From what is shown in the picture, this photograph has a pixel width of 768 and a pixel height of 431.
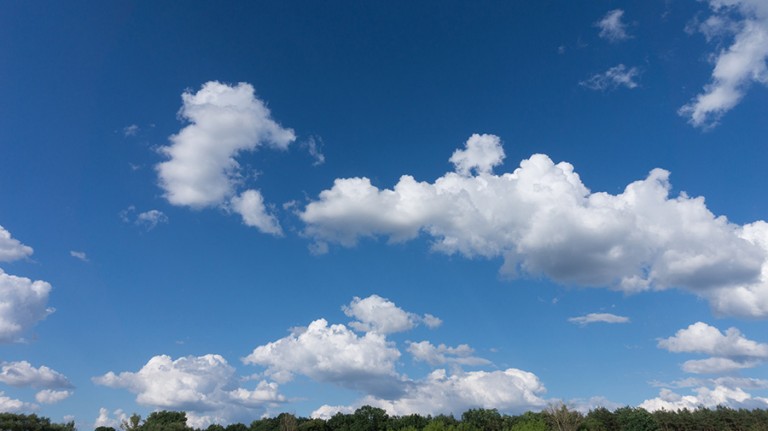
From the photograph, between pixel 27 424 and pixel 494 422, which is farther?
pixel 494 422

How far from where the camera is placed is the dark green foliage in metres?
80.2

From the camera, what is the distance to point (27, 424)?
82.5 m

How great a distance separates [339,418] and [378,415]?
11.5 meters

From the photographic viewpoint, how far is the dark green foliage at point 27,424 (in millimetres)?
80250

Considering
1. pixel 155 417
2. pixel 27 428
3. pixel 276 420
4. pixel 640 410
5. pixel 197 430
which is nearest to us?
pixel 27 428

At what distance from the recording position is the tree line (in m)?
84.4

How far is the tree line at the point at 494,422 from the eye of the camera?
277ft

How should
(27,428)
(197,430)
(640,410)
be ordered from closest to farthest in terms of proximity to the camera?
(27,428), (640,410), (197,430)

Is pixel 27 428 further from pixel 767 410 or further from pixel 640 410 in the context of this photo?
pixel 767 410

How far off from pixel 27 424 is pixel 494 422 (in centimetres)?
10859

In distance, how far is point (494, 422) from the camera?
146 metres

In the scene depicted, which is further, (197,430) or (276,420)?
(276,420)

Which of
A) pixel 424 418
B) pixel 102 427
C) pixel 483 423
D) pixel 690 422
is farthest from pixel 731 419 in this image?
pixel 102 427

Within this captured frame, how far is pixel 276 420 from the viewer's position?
16075 cm
